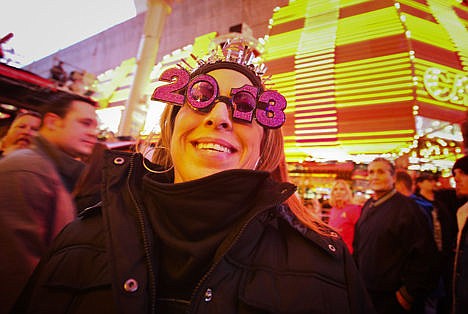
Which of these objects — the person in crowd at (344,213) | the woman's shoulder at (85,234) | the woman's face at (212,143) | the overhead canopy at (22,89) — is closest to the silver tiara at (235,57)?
the woman's face at (212,143)

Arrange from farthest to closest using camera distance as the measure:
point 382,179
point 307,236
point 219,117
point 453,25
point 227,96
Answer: point 453,25, point 382,179, point 227,96, point 219,117, point 307,236

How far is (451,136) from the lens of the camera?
390 cm

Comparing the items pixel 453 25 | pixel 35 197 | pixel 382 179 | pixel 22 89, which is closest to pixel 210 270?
pixel 35 197

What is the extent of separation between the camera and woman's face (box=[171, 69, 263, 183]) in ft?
3.89

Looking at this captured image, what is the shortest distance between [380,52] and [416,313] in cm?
311

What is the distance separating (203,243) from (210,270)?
11 centimetres

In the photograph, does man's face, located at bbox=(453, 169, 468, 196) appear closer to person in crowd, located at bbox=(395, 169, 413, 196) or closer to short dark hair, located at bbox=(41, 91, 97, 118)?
person in crowd, located at bbox=(395, 169, 413, 196)

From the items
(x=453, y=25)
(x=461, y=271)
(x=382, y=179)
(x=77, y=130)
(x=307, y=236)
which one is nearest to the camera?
(x=307, y=236)

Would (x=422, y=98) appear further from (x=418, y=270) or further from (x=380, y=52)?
(x=418, y=270)

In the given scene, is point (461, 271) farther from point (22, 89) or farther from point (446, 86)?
point (22, 89)

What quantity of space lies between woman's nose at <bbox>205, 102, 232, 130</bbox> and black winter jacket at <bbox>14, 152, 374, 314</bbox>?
1.14 feet

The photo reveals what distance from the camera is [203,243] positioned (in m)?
1.02

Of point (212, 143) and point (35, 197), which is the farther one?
point (35, 197)

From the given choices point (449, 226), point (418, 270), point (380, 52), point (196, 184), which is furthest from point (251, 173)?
point (449, 226)
